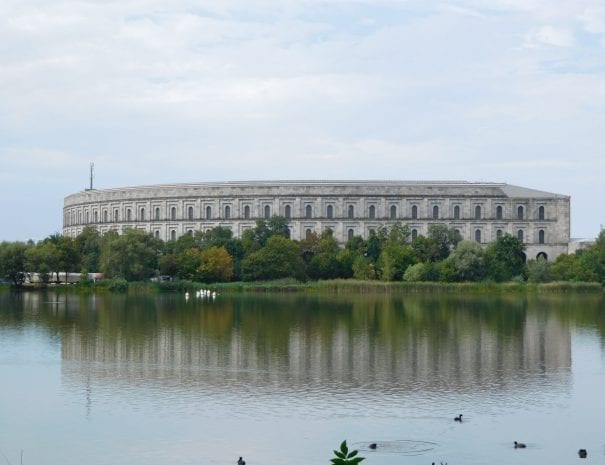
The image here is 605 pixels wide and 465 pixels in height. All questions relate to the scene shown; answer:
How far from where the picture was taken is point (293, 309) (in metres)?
56.1

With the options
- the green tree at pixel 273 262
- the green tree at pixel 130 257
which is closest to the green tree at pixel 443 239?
the green tree at pixel 273 262

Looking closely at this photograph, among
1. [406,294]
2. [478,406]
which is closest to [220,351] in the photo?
[478,406]

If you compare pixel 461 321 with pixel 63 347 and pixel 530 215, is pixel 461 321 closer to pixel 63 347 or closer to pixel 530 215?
pixel 63 347

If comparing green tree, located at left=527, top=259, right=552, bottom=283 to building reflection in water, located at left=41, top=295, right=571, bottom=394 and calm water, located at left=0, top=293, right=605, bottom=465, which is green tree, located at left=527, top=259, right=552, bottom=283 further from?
calm water, located at left=0, top=293, right=605, bottom=465

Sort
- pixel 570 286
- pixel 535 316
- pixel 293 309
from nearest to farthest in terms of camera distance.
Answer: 1. pixel 535 316
2. pixel 293 309
3. pixel 570 286

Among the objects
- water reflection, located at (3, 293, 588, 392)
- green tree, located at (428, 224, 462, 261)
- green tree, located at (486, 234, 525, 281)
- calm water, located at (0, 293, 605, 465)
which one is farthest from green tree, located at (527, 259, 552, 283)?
calm water, located at (0, 293, 605, 465)

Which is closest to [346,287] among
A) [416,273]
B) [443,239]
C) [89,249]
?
[416,273]

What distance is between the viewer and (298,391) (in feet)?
79.2

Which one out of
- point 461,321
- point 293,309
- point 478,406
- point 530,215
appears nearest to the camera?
point 478,406

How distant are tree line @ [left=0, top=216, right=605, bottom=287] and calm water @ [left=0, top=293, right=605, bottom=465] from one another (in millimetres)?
38619

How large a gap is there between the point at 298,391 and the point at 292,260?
2525 inches

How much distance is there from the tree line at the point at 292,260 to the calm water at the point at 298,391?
127 feet

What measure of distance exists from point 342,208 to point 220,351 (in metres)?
73.6

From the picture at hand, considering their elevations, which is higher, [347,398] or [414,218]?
[414,218]
